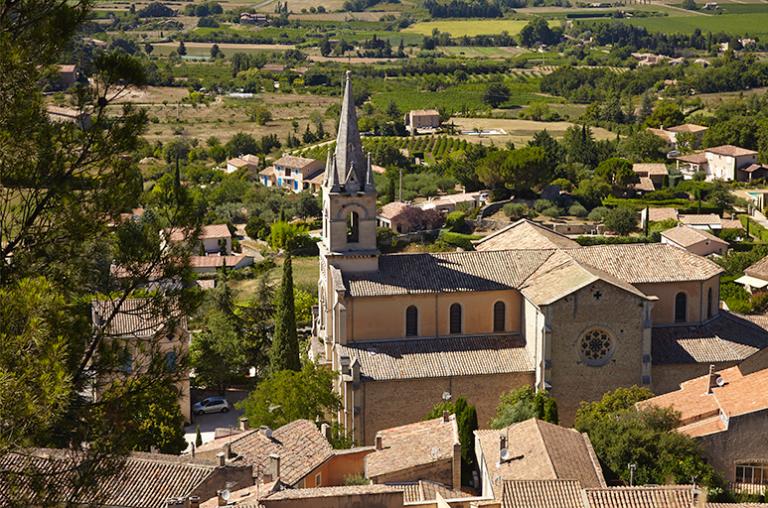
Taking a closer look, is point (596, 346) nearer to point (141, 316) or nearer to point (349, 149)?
point (349, 149)

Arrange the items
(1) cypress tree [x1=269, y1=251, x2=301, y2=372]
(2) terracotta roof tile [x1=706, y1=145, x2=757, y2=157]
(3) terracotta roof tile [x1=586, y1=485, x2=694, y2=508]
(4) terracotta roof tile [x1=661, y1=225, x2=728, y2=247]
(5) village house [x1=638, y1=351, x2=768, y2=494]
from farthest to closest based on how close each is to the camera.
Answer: (2) terracotta roof tile [x1=706, y1=145, x2=757, y2=157] < (4) terracotta roof tile [x1=661, y1=225, x2=728, y2=247] < (1) cypress tree [x1=269, y1=251, x2=301, y2=372] < (5) village house [x1=638, y1=351, x2=768, y2=494] < (3) terracotta roof tile [x1=586, y1=485, x2=694, y2=508]

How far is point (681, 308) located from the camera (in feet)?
130

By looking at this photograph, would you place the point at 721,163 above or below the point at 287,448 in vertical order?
below

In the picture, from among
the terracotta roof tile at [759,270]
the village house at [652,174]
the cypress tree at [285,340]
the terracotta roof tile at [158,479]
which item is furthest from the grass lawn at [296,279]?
the terracotta roof tile at [158,479]

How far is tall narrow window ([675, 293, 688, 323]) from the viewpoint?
129 ft

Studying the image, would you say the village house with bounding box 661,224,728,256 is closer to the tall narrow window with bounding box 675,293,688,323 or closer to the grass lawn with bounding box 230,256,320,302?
the grass lawn with bounding box 230,256,320,302

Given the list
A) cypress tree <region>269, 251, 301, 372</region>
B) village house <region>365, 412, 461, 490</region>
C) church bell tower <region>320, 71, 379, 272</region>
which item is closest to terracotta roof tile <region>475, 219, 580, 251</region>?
church bell tower <region>320, 71, 379, 272</region>

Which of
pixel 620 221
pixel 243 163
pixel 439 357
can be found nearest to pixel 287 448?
pixel 439 357

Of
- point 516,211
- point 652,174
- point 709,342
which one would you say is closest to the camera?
point 709,342

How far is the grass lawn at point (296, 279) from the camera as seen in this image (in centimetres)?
5831

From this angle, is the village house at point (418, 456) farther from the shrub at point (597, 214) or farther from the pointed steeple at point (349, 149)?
the shrub at point (597, 214)

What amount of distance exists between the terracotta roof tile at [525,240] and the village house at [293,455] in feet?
40.1

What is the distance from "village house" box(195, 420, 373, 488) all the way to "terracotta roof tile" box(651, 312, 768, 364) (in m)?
11.1

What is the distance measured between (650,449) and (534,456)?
10.4ft
